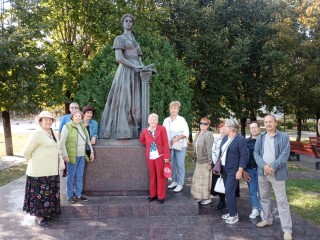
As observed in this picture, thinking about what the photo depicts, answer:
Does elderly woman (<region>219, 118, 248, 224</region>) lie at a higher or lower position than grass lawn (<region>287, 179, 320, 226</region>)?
higher

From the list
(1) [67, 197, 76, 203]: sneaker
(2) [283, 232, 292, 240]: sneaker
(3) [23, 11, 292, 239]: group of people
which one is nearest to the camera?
(2) [283, 232, 292, 240]: sneaker

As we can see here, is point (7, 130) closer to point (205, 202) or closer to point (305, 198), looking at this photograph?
point (205, 202)

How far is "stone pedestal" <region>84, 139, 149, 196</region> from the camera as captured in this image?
6227 mm

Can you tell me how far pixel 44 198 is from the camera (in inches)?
208

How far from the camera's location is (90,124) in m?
6.48

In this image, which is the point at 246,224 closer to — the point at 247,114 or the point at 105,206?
the point at 105,206

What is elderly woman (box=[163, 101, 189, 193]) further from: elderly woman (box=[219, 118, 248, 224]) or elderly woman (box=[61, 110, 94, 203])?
elderly woman (box=[61, 110, 94, 203])

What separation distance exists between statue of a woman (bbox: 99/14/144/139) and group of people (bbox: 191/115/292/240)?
1.41 metres

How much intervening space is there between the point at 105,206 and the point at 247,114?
13278mm

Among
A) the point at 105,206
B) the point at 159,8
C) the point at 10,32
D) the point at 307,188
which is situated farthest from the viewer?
the point at 159,8

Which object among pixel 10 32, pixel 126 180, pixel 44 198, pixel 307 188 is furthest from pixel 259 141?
pixel 10 32

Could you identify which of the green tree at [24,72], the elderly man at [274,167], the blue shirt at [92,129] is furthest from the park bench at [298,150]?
the blue shirt at [92,129]

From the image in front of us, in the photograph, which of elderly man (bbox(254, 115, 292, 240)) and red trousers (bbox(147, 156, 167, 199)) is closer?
elderly man (bbox(254, 115, 292, 240))

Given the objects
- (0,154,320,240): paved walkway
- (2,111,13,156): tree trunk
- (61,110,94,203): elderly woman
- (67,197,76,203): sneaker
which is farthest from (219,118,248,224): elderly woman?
(2,111,13,156): tree trunk
